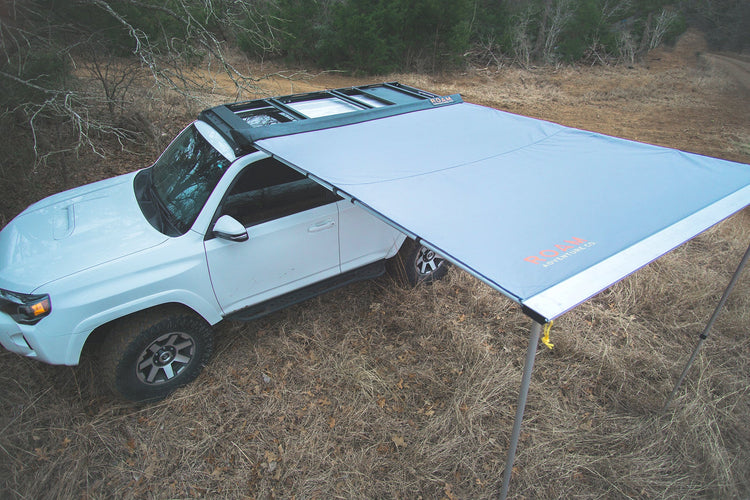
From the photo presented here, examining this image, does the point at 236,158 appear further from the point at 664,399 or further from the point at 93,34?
the point at 93,34

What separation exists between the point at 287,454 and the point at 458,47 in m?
18.7

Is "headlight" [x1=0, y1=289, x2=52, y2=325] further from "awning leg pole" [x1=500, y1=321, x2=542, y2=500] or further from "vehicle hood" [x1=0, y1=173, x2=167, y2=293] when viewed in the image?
"awning leg pole" [x1=500, y1=321, x2=542, y2=500]

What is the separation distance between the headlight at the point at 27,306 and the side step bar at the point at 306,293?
1176 mm

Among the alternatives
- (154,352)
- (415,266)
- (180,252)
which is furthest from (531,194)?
(154,352)

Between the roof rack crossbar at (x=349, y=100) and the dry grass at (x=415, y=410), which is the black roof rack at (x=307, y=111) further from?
the dry grass at (x=415, y=410)

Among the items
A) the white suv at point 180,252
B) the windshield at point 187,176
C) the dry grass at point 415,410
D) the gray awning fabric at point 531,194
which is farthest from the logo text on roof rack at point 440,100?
the windshield at point 187,176

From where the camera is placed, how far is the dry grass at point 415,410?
2766 mm

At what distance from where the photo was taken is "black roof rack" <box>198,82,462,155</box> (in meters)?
3.32

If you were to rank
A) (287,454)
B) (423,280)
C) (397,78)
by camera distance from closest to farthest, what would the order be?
1. (287,454)
2. (423,280)
3. (397,78)

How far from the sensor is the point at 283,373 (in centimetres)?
352

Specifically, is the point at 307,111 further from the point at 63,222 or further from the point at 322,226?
the point at 63,222

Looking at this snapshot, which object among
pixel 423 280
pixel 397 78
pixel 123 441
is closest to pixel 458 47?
pixel 397 78

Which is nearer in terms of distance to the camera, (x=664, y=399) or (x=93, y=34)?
(x=664, y=399)

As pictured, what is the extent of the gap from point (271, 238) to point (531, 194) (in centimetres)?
197
